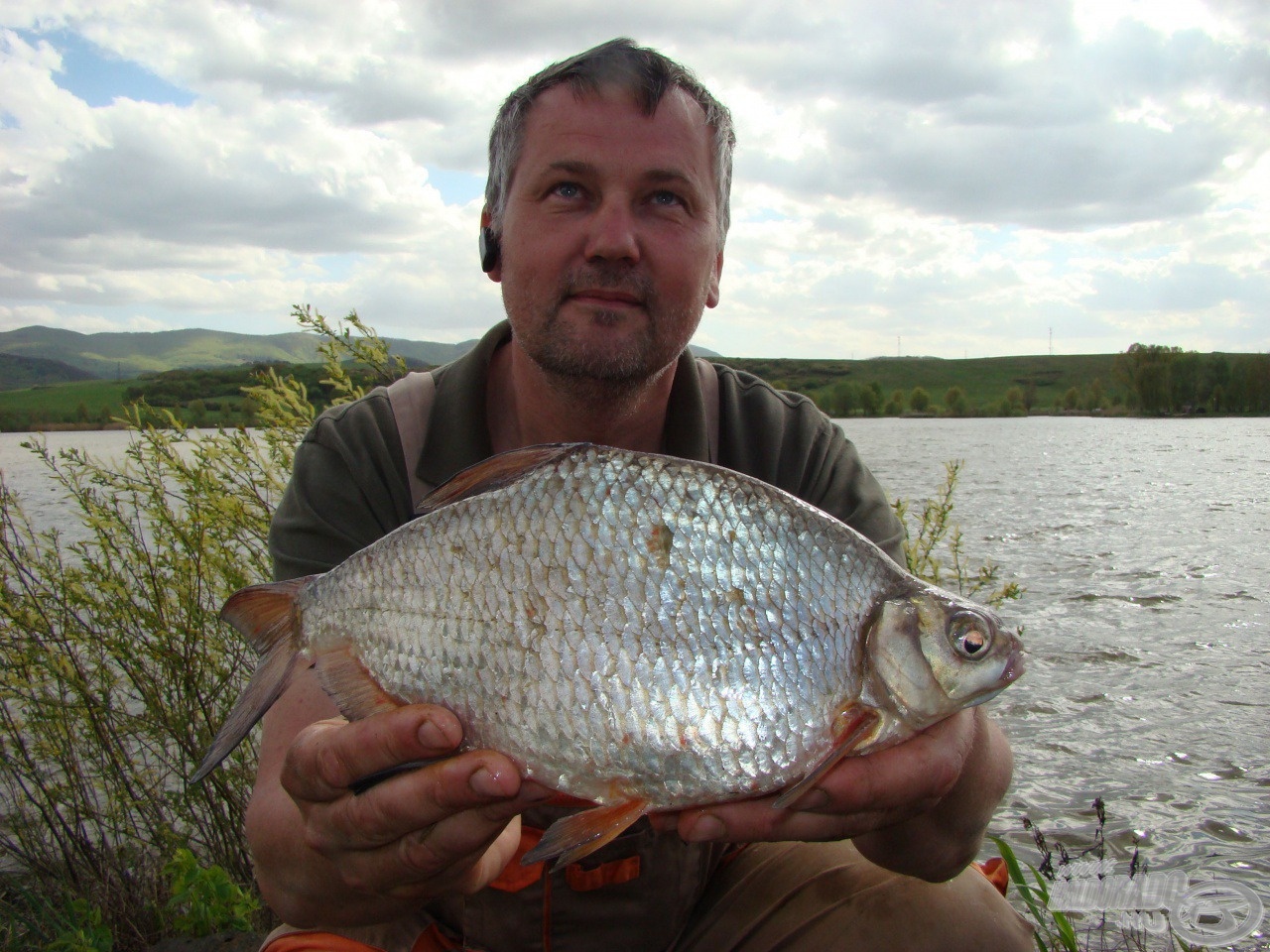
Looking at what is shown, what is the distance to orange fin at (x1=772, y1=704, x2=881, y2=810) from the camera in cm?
157

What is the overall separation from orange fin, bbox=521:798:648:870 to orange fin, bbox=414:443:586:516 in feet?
2.05

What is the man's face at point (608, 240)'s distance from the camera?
242 centimetres

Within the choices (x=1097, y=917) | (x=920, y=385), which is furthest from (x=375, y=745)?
(x=920, y=385)

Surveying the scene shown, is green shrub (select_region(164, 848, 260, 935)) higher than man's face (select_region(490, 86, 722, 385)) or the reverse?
the reverse

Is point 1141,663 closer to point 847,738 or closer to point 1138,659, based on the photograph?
point 1138,659

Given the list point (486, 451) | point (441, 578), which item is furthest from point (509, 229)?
point (441, 578)

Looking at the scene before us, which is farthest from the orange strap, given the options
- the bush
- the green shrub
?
the bush

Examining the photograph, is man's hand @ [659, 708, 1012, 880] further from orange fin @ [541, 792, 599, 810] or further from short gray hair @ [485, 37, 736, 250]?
short gray hair @ [485, 37, 736, 250]

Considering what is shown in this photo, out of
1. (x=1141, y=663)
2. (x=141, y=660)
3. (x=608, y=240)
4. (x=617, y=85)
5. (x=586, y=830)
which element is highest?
(x=617, y=85)

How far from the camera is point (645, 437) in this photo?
277 centimetres

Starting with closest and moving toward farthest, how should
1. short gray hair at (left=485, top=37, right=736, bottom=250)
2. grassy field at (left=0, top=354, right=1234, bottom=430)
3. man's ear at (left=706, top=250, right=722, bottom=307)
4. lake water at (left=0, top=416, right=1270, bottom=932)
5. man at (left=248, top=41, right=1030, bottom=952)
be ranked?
man at (left=248, top=41, right=1030, bottom=952) → short gray hair at (left=485, top=37, right=736, bottom=250) → man's ear at (left=706, top=250, right=722, bottom=307) → lake water at (left=0, top=416, right=1270, bottom=932) → grassy field at (left=0, top=354, right=1234, bottom=430)

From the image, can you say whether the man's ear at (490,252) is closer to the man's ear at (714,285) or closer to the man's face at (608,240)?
the man's face at (608,240)

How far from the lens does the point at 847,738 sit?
1.62m

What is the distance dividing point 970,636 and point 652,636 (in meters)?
0.58
